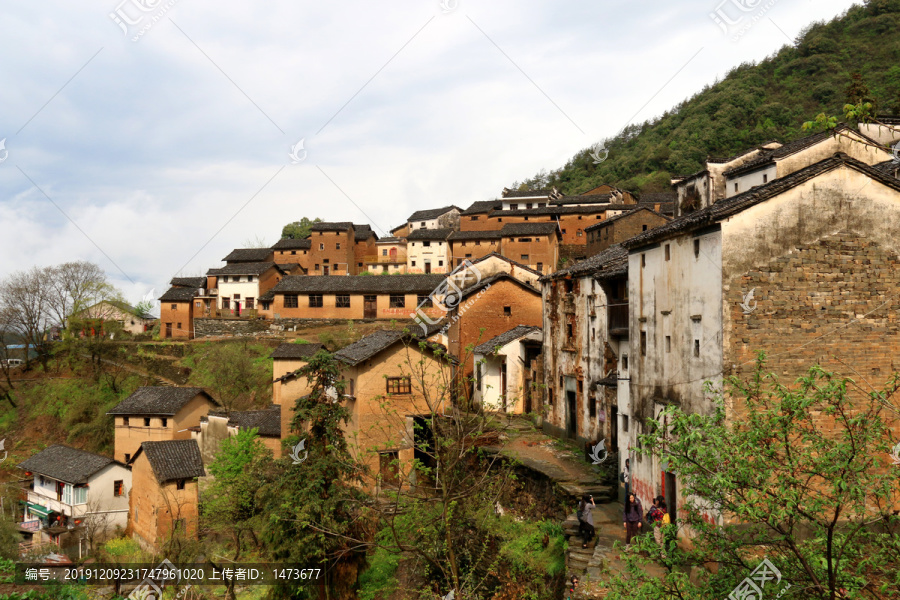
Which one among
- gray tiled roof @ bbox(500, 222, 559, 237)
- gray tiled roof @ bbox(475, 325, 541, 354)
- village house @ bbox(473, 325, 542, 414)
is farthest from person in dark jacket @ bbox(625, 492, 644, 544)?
gray tiled roof @ bbox(500, 222, 559, 237)

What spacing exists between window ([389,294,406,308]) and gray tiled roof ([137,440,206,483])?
22.4 metres

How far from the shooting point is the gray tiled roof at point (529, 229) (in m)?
51.8

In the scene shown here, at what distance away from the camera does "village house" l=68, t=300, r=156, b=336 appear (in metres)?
51.4

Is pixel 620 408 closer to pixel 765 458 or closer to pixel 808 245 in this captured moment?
pixel 808 245

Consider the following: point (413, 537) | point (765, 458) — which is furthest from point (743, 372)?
point (413, 537)

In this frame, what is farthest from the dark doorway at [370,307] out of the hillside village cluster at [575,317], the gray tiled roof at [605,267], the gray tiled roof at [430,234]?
the gray tiled roof at [605,267]

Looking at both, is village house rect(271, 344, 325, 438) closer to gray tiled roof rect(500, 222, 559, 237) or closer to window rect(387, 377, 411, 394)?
window rect(387, 377, 411, 394)

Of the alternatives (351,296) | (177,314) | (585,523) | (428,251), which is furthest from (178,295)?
(585,523)

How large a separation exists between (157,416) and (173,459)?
6333mm

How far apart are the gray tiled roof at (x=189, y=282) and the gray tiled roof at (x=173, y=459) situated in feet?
108

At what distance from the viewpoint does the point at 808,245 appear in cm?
1182

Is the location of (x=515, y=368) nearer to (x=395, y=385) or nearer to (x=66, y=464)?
(x=395, y=385)

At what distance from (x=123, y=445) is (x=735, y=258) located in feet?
110

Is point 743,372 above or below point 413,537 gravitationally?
above
